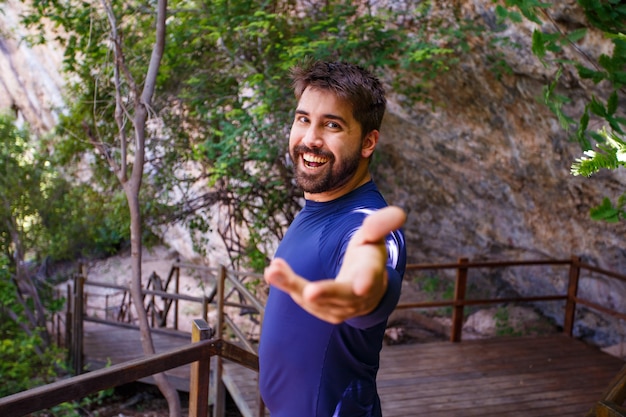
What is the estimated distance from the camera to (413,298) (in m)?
9.27

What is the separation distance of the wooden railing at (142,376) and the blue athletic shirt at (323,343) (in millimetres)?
776

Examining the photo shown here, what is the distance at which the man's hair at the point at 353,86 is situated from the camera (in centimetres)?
154

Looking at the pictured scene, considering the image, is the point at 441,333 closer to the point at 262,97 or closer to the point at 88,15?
the point at 262,97

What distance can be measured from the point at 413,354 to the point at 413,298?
14.5 ft

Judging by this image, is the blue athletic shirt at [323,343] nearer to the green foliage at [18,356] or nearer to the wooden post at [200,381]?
the wooden post at [200,381]

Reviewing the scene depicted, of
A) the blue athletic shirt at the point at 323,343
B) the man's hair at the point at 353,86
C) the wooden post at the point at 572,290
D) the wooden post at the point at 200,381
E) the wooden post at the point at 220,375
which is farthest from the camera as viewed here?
the wooden post at the point at 572,290

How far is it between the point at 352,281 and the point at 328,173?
0.63 metres

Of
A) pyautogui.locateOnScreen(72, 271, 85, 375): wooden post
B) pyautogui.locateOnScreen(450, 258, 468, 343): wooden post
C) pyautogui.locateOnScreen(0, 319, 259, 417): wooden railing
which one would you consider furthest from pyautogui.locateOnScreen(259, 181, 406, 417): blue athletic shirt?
pyautogui.locateOnScreen(72, 271, 85, 375): wooden post

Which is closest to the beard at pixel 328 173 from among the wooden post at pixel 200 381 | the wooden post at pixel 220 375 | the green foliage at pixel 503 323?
the wooden post at pixel 200 381

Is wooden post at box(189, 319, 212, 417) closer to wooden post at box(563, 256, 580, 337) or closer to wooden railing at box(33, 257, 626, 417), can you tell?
wooden railing at box(33, 257, 626, 417)

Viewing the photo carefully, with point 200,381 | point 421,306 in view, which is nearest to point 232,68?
point 421,306

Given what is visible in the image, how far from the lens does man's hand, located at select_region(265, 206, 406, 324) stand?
923mm

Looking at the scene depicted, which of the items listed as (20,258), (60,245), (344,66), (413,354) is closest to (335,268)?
(344,66)

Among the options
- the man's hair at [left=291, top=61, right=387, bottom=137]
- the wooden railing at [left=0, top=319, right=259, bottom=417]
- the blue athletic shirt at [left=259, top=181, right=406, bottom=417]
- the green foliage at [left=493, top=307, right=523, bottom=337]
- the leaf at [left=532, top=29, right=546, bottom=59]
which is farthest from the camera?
the green foliage at [left=493, top=307, right=523, bottom=337]
